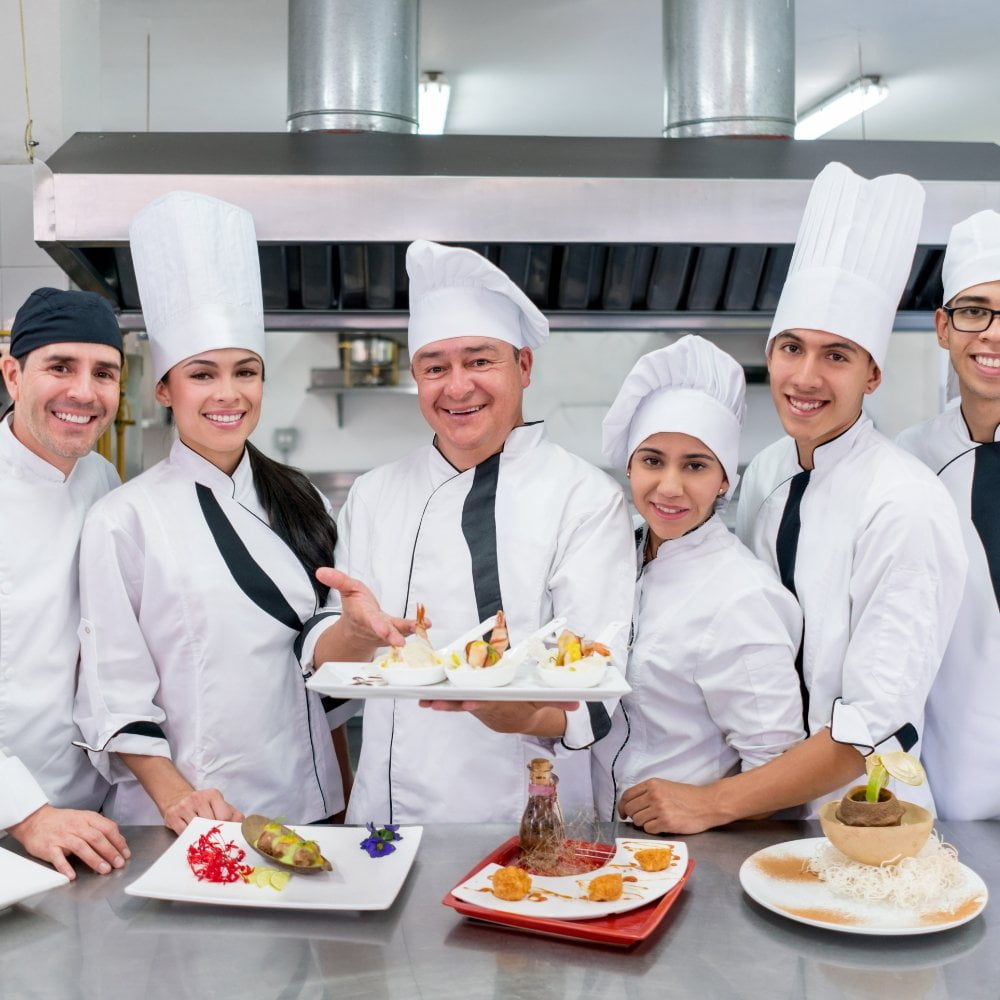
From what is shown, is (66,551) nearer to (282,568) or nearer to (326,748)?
(282,568)

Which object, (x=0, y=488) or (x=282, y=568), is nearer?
(x=0, y=488)

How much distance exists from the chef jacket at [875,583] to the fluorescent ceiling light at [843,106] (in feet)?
13.1

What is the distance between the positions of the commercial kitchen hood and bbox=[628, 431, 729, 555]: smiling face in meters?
0.72

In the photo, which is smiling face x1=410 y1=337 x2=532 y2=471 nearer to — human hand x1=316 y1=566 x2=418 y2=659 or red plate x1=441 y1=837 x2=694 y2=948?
human hand x1=316 y1=566 x2=418 y2=659

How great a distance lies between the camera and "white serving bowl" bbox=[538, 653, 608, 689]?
1.46 meters

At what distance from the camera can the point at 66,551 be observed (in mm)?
2018

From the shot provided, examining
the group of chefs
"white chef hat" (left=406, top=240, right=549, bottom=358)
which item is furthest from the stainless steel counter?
"white chef hat" (left=406, top=240, right=549, bottom=358)

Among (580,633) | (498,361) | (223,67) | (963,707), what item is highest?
(223,67)

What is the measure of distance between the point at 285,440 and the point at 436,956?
5629 millimetres

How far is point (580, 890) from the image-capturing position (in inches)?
60.1

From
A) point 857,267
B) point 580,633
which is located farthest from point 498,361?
point 857,267

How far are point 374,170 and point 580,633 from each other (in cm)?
122

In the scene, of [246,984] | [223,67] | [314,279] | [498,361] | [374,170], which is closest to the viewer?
[246,984]

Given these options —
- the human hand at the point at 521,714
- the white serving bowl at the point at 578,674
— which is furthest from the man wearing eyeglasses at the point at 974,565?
the white serving bowl at the point at 578,674
